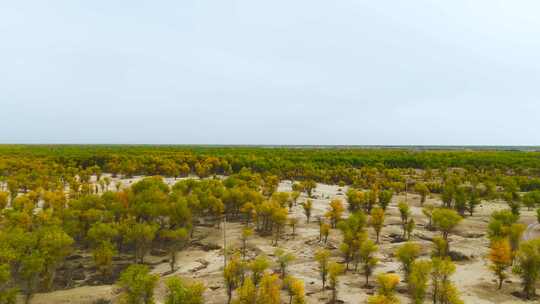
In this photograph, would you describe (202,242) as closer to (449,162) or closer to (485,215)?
(485,215)

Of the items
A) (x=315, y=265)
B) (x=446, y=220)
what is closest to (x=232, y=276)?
(x=315, y=265)

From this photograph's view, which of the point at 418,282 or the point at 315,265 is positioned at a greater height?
the point at 418,282

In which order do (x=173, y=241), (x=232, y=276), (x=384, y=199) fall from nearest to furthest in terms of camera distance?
(x=232, y=276)
(x=173, y=241)
(x=384, y=199)

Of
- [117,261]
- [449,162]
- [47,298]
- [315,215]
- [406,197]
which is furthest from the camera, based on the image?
[449,162]

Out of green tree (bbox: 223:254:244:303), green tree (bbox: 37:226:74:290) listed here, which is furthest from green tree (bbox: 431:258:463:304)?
green tree (bbox: 37:226:74:290)

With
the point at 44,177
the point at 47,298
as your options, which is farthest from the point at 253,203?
the point at 44,177

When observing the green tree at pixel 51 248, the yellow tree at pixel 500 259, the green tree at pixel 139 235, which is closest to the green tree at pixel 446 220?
the yellow tree at pixel 500 259

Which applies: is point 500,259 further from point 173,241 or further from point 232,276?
point 173,241

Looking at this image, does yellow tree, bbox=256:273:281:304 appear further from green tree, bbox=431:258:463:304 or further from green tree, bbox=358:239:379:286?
green tree, bbox=431:258:463:304
